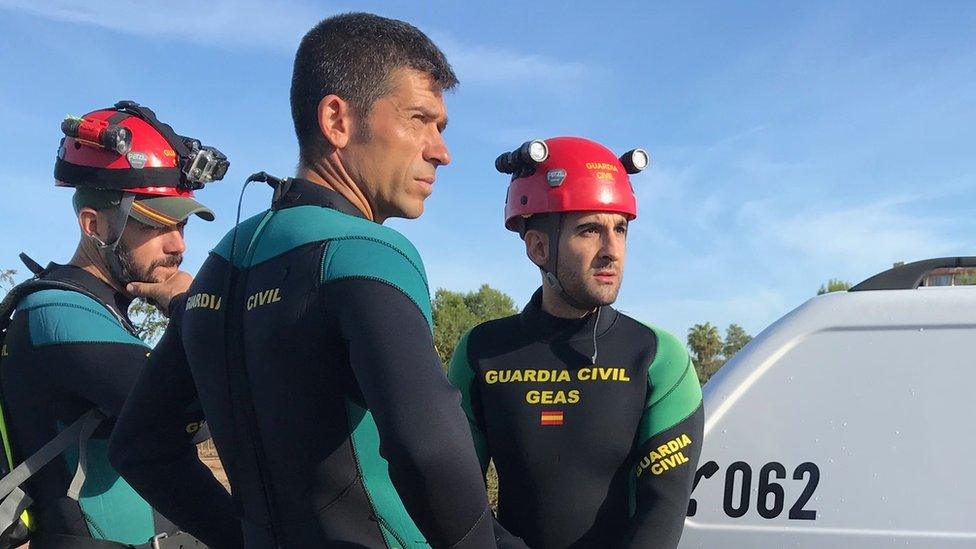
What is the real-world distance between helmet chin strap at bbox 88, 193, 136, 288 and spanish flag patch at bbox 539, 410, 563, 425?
1.50 meters

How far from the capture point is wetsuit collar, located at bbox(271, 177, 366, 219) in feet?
6.25

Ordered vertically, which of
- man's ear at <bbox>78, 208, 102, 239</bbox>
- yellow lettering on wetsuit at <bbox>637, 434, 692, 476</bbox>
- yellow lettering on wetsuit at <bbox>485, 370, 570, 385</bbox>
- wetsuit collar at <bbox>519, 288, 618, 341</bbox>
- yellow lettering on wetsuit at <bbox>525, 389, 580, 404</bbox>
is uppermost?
man's ear at <bbox>78, 208, 102, 239</bbox>

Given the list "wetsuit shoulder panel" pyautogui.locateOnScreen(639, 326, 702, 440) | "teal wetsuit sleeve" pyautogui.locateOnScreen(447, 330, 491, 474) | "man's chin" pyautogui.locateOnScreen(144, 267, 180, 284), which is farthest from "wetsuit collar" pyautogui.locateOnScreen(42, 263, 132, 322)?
"wetsuit shoulder panel" pyautogui.locateOnScreen(639, 326, 702, 440)

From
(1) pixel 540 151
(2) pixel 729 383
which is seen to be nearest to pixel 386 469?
(2) pixel 729 383

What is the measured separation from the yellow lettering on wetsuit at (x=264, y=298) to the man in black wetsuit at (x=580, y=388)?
1.40m

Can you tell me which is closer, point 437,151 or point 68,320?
point 437,151

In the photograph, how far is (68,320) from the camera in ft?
9.17

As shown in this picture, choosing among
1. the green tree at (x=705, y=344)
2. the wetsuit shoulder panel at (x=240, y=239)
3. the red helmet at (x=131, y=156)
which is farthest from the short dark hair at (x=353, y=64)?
the green tree at (x=705, y=344)

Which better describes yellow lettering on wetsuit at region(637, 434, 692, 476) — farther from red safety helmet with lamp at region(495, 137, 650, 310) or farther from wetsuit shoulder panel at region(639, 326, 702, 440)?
red safety helmet with lamp at region(495, 137, 650, 310)

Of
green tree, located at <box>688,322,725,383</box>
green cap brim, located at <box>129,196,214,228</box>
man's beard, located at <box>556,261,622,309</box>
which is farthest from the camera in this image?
green tree, located at <box>688,322,725,383</box>

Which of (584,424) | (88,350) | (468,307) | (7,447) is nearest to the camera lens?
(88,350)

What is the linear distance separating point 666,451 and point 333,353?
4.62 ft

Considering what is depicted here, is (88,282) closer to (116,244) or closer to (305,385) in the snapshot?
(116,244)

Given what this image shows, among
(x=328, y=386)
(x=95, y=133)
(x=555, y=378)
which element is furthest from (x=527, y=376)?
(x=95, y=133)
